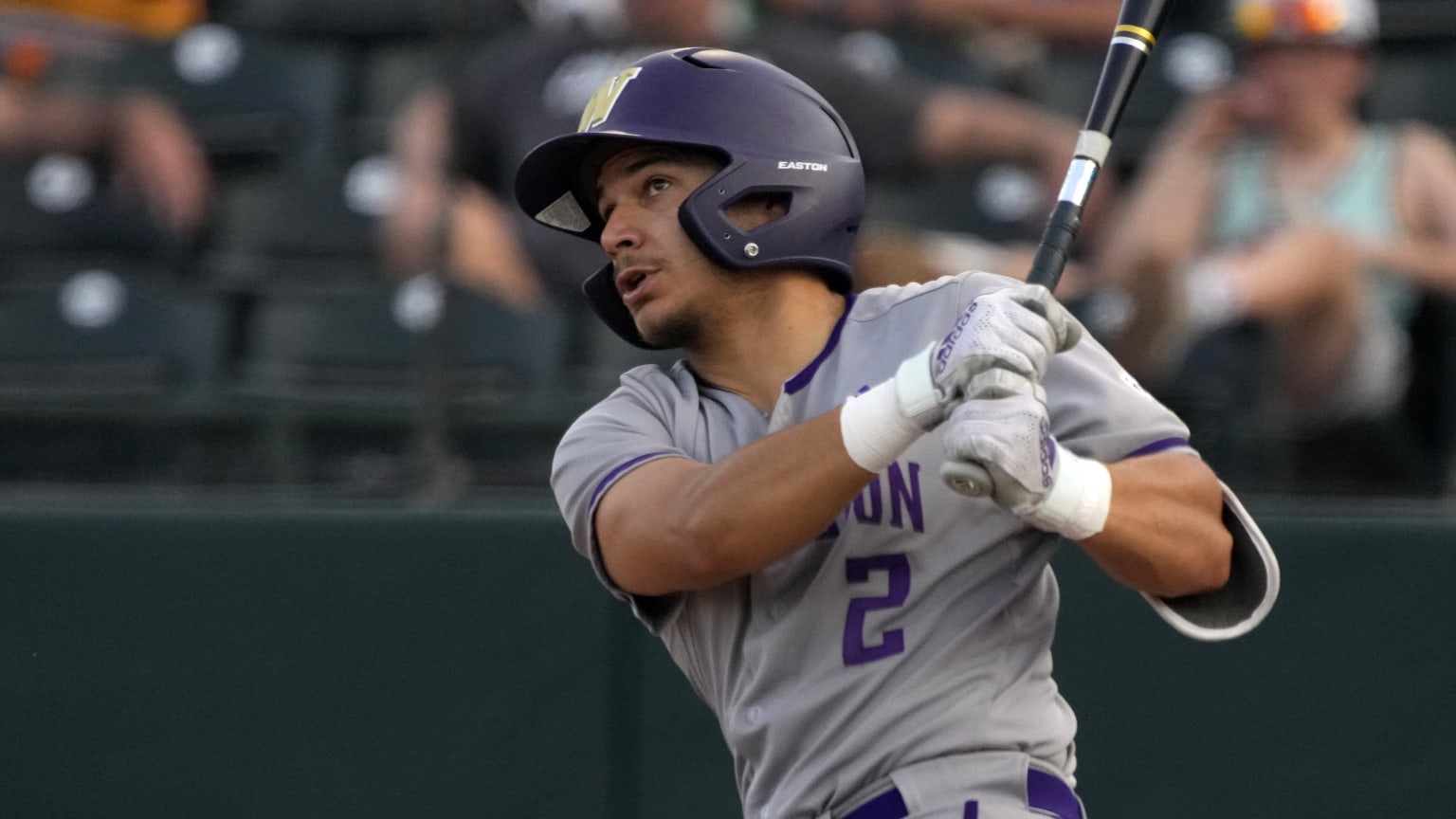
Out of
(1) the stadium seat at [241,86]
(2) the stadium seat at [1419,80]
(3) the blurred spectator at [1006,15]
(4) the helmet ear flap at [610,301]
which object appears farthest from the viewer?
(1) the stadium seat at [241,86]

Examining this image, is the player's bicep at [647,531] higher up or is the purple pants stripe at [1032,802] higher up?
the player's bicep at [647,531]

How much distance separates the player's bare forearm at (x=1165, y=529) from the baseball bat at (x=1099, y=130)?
31 cm

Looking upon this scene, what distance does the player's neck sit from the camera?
2.71m

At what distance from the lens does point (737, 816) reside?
4234 mm

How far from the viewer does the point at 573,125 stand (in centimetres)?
548

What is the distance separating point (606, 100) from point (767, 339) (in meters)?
0.42

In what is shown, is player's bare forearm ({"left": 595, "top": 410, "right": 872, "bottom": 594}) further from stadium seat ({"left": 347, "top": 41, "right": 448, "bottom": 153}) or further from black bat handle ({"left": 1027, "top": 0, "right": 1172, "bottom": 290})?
stadium seat ({"left": 347, "top": 41, "right": 448, "bottom": 153})

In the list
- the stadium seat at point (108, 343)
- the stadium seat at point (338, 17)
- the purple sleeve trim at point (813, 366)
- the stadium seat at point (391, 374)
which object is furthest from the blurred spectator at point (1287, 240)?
the stadium seat at point (338, 17)

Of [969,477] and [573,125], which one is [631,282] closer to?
[969,477]

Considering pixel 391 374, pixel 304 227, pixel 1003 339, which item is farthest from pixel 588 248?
pixel 1003 339

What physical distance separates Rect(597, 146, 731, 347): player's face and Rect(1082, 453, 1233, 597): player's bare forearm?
2.15 feet

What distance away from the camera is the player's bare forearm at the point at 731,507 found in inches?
89.7

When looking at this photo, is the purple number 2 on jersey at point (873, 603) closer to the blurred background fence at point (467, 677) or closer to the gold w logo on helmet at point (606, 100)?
the gold w logo on helmet at point (606, 100)

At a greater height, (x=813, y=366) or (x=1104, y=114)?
(x=1104, y=114)
